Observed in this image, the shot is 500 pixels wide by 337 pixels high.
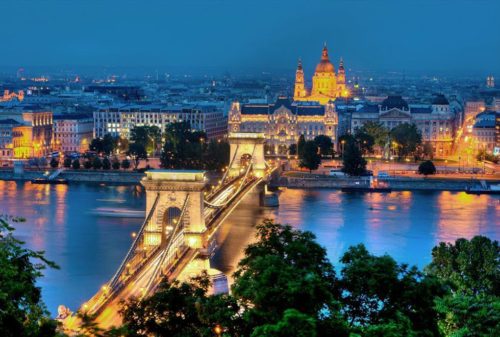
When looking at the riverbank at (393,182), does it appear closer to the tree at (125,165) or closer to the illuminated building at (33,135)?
the tree at (125,165)

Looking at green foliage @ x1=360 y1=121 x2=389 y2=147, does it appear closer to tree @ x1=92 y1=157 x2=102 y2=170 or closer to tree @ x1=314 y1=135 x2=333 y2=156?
tree @ x1=314 y1=135 x2=333 y2=156

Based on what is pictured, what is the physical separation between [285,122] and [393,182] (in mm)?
9486

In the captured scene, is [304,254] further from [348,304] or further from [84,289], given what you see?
[84,289]

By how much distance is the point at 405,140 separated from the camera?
101ft

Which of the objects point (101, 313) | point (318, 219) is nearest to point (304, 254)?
point (101, 313)

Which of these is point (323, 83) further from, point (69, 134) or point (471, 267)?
point (471, 267)

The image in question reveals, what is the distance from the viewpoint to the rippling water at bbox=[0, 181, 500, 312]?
13.7 meters

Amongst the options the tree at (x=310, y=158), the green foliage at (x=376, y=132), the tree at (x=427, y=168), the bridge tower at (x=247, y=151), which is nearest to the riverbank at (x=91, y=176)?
the bridge tower at (x=247, y=151)

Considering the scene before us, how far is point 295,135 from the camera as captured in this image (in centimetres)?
3438

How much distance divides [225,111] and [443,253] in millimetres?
31943

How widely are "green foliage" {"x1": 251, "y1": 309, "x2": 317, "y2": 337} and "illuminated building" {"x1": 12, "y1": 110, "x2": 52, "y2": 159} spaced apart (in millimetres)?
27429

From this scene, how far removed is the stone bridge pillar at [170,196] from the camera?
1232cm

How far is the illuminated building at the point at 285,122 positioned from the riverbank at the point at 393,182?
826cm

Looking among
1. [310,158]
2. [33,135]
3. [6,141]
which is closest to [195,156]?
[310,158]
